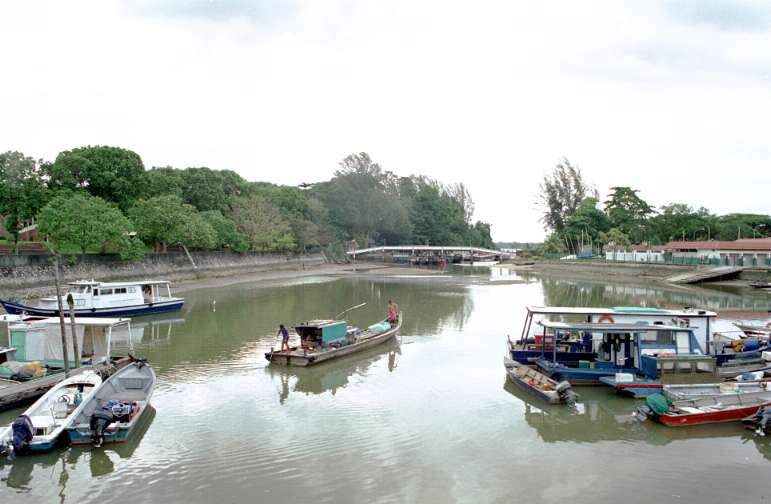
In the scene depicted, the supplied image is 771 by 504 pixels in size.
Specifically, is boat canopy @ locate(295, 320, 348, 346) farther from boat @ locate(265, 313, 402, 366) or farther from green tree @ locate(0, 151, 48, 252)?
green tree @ locate(0, 151, 48, 252)

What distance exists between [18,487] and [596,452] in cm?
1293

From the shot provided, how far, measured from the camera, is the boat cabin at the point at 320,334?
22797mm

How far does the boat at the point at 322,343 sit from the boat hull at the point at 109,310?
15.4 m

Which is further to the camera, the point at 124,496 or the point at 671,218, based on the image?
the point at 671,218

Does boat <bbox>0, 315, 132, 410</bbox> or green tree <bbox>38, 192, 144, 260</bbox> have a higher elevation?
green tree <bbox>38, 192, 144, 260</bbox>

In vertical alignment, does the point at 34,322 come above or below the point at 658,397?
above

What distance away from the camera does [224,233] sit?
69312 mm

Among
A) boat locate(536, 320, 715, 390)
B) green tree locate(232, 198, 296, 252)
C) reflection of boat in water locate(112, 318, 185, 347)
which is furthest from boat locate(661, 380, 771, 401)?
green tree locate(232, 198, 296, 252)

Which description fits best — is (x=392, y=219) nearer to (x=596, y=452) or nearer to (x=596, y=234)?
(x=596, y=234)

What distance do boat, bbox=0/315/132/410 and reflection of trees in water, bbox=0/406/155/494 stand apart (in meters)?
3.83

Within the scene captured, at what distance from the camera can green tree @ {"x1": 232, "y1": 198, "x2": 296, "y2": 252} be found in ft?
261

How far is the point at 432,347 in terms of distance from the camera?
87.0 feet

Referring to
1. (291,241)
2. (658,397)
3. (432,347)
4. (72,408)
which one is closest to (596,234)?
(291,241)

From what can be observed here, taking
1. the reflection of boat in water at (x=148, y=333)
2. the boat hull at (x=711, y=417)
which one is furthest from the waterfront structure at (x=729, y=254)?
the reflection of boat in water at (x=148, y=333)
